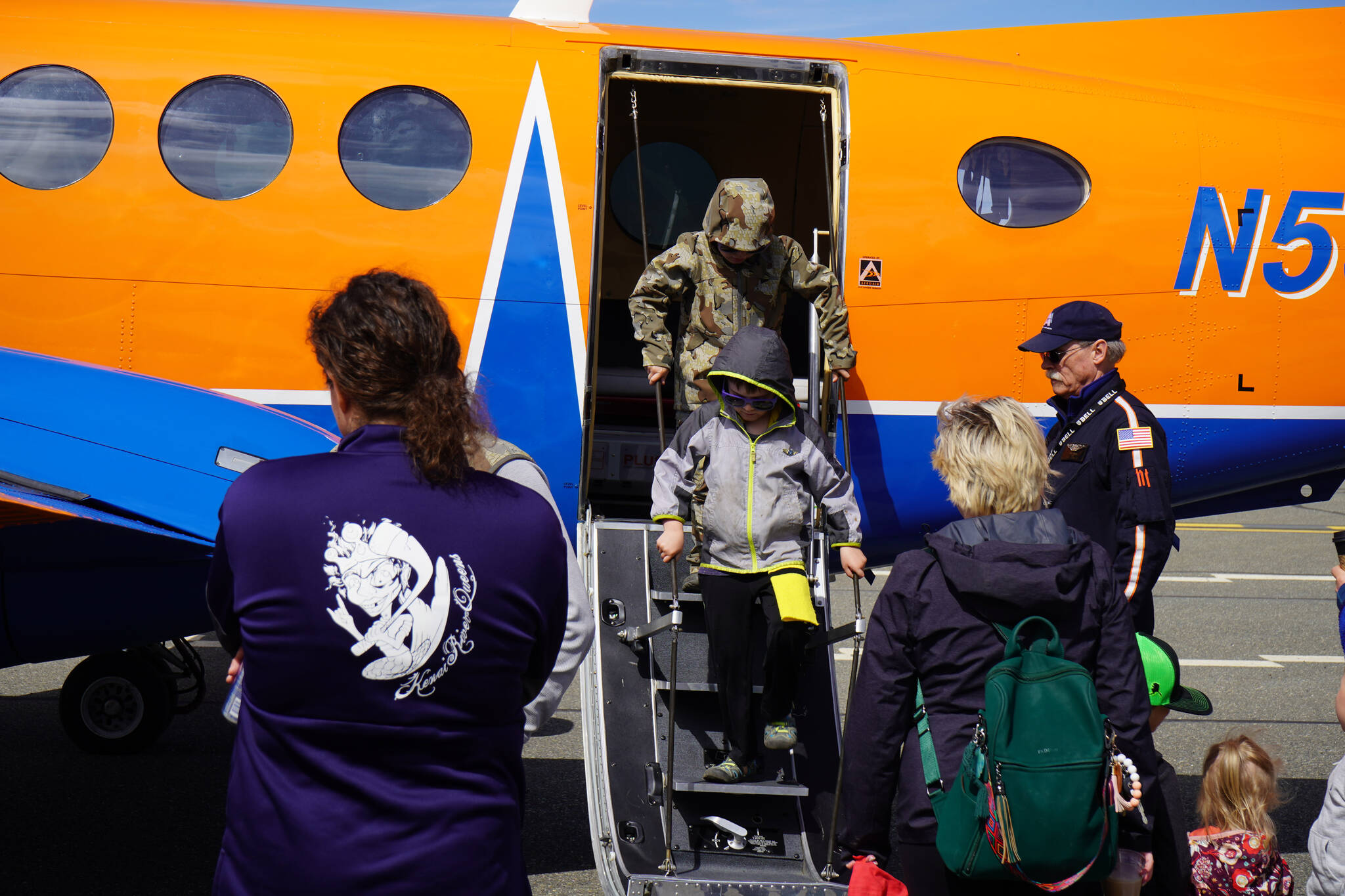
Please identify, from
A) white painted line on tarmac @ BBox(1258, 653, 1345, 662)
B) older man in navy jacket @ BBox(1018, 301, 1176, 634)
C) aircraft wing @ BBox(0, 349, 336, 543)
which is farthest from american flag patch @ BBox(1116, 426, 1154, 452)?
white painted line on tarmac @ BBox(1258, 653, 1345, 662)

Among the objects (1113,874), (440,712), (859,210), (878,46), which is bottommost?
(1113,874)

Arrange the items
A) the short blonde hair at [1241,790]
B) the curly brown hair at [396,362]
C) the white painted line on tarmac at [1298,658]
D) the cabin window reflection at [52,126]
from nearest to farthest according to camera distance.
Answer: the curly brown hair at [396,362]
the short blonde hair at [1241,790]
the cabin window reflection at [52,126]
the white painted line on tarmac at [1298,658]

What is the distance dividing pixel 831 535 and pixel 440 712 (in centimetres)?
280

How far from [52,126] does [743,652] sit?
14.4 feet

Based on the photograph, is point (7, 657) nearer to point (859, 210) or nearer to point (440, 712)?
point (440, 712)

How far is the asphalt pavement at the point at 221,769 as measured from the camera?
17.5 feet

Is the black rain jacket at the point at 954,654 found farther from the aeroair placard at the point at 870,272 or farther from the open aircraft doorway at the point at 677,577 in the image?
the aeroair placard at the point at 870,272

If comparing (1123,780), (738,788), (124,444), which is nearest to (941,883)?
(1123,780)

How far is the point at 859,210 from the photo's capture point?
5.94 m

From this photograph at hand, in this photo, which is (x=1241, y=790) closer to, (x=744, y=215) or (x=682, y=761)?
(x=682, y=761)

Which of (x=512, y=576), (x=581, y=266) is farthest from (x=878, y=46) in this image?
(x=512, y=576)

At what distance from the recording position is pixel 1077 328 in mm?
4781

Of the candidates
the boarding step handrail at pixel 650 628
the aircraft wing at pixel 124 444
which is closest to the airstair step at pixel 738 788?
the boarding step handrail at pixel 650 628

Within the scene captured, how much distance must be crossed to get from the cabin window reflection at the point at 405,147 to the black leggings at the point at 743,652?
265cm
